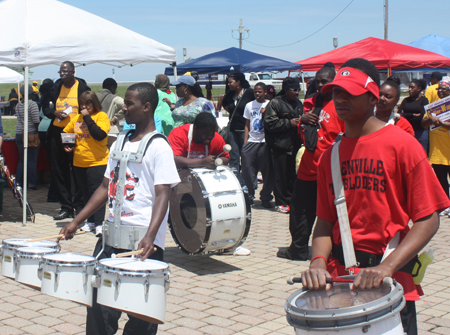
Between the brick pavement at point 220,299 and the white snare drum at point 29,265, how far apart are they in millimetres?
1345

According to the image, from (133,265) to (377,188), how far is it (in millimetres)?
1429

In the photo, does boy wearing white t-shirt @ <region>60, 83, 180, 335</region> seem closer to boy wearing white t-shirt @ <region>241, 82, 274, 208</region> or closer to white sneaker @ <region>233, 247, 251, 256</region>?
white sneaker @ <region>233, 247, 251, 256</region>

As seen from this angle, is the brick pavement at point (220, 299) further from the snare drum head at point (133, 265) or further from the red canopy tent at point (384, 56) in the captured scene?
the red canopy tent at point (384, 56)

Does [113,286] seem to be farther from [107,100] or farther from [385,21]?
[385,21]

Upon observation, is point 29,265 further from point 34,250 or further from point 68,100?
point 68,100

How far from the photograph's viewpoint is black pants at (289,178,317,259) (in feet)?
21.3

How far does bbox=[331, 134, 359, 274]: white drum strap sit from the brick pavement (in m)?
2.30

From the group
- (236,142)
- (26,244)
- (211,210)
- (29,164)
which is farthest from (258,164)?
(26,244)

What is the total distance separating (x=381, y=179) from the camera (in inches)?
97.8

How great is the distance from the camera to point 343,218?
256 centimetres

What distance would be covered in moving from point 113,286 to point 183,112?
5504 millimetres

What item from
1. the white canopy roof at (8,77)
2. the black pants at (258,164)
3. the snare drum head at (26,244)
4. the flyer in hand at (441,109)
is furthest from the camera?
the white canopy roof at (8,77)

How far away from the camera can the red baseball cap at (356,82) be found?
2.49m

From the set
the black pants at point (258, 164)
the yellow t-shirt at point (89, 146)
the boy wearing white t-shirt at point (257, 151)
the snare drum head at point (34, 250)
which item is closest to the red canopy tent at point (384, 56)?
the boy wearing white t-shirt at point (257, 151)
